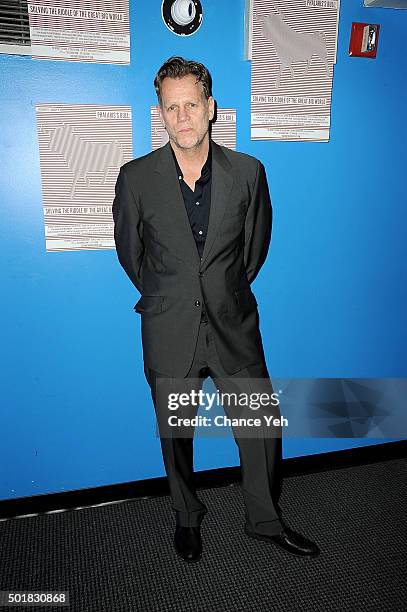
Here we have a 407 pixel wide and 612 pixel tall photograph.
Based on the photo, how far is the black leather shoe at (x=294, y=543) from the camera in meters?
2.02

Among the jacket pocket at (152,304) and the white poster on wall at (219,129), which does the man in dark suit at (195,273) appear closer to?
the jacket pocket at (152,304)

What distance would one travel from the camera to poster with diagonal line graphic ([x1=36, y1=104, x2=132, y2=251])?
1.95m

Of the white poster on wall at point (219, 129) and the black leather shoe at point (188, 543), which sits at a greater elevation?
the white poster on wall at point (219, 129)

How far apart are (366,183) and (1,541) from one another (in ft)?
8.26

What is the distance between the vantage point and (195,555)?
2.02 meters

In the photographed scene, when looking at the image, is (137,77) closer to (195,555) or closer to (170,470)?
(170,470)

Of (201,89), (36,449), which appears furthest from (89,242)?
(36,449)

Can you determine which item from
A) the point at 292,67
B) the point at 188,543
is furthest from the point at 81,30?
the point at 188,543

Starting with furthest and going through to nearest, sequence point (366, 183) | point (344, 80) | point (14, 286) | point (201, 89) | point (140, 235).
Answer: point (366, 183), point (344, 80), point (14, 286), point (140, 235), point (201, 89)

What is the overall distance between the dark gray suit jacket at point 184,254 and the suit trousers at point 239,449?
2.0 inches

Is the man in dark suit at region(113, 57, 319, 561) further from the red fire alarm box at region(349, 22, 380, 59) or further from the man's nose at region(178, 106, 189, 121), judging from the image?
the red fire alarm box at region(349, 22, 380, 59)

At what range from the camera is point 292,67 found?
6.96ft

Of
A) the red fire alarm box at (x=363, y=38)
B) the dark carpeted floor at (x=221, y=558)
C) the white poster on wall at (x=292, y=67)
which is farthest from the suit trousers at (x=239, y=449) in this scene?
the red fire alarm box at (x=363, y=38)

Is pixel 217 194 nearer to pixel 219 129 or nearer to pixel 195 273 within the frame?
pixel 195 273
